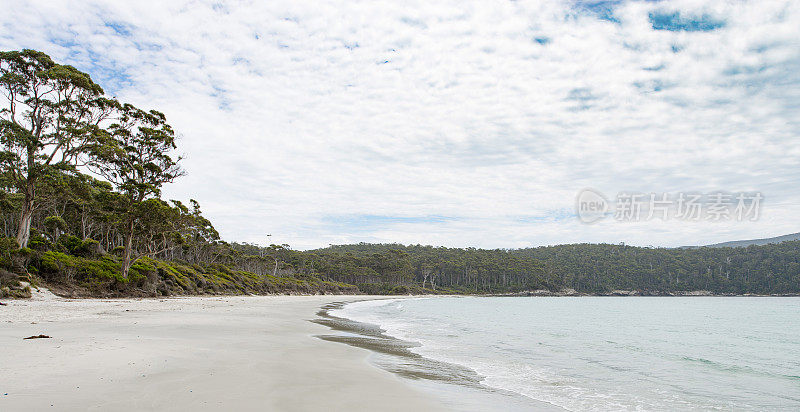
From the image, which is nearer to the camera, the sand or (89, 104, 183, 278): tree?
the sand

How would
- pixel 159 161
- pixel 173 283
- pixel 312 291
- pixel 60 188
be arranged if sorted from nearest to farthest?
pixel 60 188, pixel 159 161, pixel 173 283, pixel 312 291

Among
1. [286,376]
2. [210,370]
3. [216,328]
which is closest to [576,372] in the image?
[286,376]

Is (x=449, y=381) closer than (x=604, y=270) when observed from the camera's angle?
Yes

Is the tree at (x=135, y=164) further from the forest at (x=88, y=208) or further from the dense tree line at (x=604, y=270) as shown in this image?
the dense tree line at (x=604, y=270)

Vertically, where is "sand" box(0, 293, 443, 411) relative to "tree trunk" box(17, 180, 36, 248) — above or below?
below

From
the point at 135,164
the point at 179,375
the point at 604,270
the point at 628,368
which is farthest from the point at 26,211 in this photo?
the point at 604,270

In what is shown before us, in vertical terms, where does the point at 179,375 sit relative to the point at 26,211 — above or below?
below

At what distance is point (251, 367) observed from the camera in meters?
7.93

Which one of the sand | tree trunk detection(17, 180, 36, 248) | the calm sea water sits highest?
tree trunk detection(17, 180, 36, 248)

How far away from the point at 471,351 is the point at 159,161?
31825 mm

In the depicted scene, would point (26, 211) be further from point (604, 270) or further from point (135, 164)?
point (604, 270)

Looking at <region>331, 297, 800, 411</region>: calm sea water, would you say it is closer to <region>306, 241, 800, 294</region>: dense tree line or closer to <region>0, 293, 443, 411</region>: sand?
<region>0, 293, 443, 411</region>: sand

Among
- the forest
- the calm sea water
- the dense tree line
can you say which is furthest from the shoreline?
the dense tree line

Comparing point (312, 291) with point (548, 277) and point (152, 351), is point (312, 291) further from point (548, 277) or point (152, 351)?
point (548, 277)
